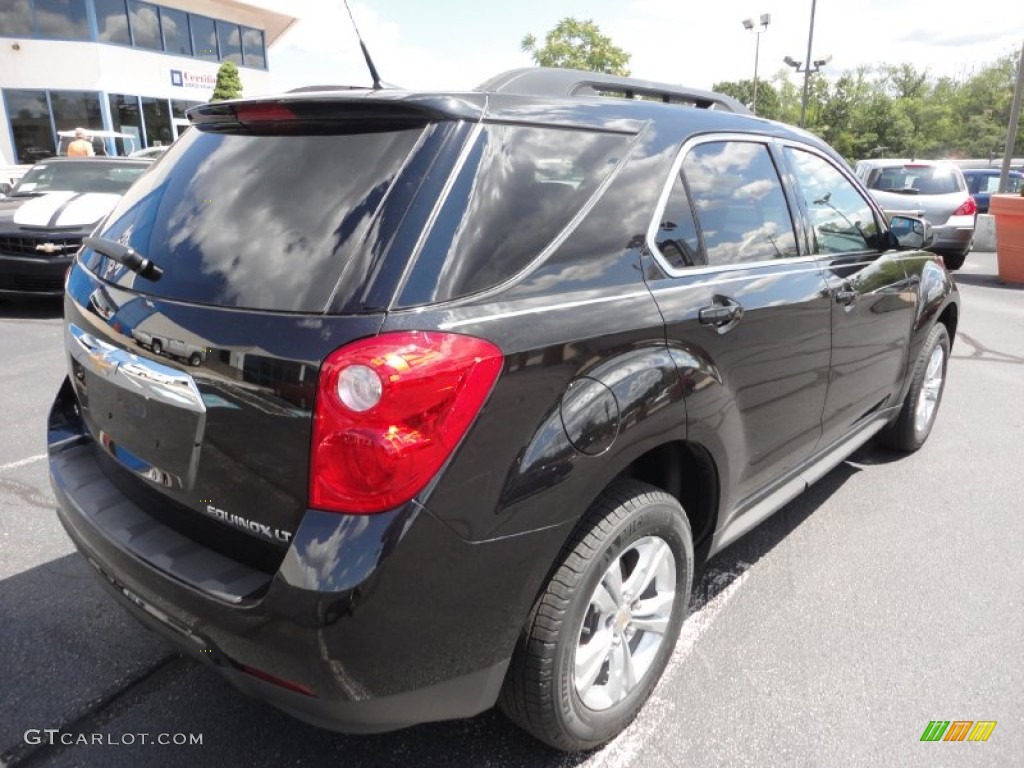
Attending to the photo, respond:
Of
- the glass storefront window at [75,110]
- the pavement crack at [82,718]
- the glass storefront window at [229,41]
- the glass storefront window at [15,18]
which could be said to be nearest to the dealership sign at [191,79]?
the glass storefront window at [229,41]

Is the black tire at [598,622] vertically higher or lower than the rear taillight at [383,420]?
lower

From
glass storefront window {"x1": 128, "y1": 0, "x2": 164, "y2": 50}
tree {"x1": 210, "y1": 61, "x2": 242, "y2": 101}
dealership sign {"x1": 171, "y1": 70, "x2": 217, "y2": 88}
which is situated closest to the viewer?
glass storefront window {"x1": 128, "y1": 0, "x2": 164, "y2": 50}

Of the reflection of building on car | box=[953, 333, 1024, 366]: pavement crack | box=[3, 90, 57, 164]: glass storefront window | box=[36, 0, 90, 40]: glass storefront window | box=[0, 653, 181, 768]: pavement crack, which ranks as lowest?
box=[953, 333, 1024, 366]: pavement crack

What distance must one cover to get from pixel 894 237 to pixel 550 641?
2924mm

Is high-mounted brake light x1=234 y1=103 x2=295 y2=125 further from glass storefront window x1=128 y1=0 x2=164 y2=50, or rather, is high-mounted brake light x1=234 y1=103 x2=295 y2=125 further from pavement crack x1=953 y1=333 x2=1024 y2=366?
glass storefront window x1=128 y1=0 x2=164 y2=50

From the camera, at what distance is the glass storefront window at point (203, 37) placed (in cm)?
2914

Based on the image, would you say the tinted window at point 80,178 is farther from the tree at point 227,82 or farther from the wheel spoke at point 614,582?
the tree at point 227,82

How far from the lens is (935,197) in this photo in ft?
39.6

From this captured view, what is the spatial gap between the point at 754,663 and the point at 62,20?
97.1 ft

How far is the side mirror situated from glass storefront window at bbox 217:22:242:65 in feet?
107

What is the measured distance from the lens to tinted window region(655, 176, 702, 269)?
2.26 metres

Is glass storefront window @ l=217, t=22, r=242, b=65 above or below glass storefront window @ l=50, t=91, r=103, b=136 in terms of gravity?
above

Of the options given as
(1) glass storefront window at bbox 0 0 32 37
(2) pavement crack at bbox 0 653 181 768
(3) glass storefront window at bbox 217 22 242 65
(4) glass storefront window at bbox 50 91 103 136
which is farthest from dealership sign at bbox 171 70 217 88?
(2) pavement crack at bbox 0 653 181 768

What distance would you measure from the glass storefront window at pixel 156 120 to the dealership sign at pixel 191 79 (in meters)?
0.97
